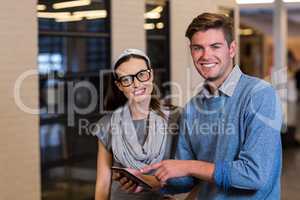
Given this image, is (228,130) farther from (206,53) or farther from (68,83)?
(68,83)

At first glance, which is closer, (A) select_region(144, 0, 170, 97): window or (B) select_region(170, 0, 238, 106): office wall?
(A) select_region(144, 0, 170, 97): window

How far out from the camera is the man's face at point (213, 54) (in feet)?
4.13

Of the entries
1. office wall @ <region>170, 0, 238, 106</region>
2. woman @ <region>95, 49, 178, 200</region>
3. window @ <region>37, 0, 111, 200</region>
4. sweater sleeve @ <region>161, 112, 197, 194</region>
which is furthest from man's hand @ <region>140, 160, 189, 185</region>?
office wall @ <region>170, 0, 238, 106</region>

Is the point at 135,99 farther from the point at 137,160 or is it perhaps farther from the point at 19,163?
the point at 19,163

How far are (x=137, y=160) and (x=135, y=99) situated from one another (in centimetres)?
27

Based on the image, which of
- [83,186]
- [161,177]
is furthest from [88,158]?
[161,177]

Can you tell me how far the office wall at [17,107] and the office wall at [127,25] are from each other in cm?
112

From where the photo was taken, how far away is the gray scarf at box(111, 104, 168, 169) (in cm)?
184

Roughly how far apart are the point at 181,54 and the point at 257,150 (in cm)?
407

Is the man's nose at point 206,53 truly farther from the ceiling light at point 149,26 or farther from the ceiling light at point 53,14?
the ceiling light at point 149,26

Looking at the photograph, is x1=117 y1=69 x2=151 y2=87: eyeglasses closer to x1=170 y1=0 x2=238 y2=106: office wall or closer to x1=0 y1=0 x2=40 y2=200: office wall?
x1=0 y1=0 x2=40 y2=200: office wall

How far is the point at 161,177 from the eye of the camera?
48.3 inches

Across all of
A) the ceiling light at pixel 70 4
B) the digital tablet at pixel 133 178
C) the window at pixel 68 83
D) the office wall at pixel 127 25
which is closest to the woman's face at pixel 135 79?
the digital tablet at pixel 133 178

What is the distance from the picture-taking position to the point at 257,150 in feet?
3.88
